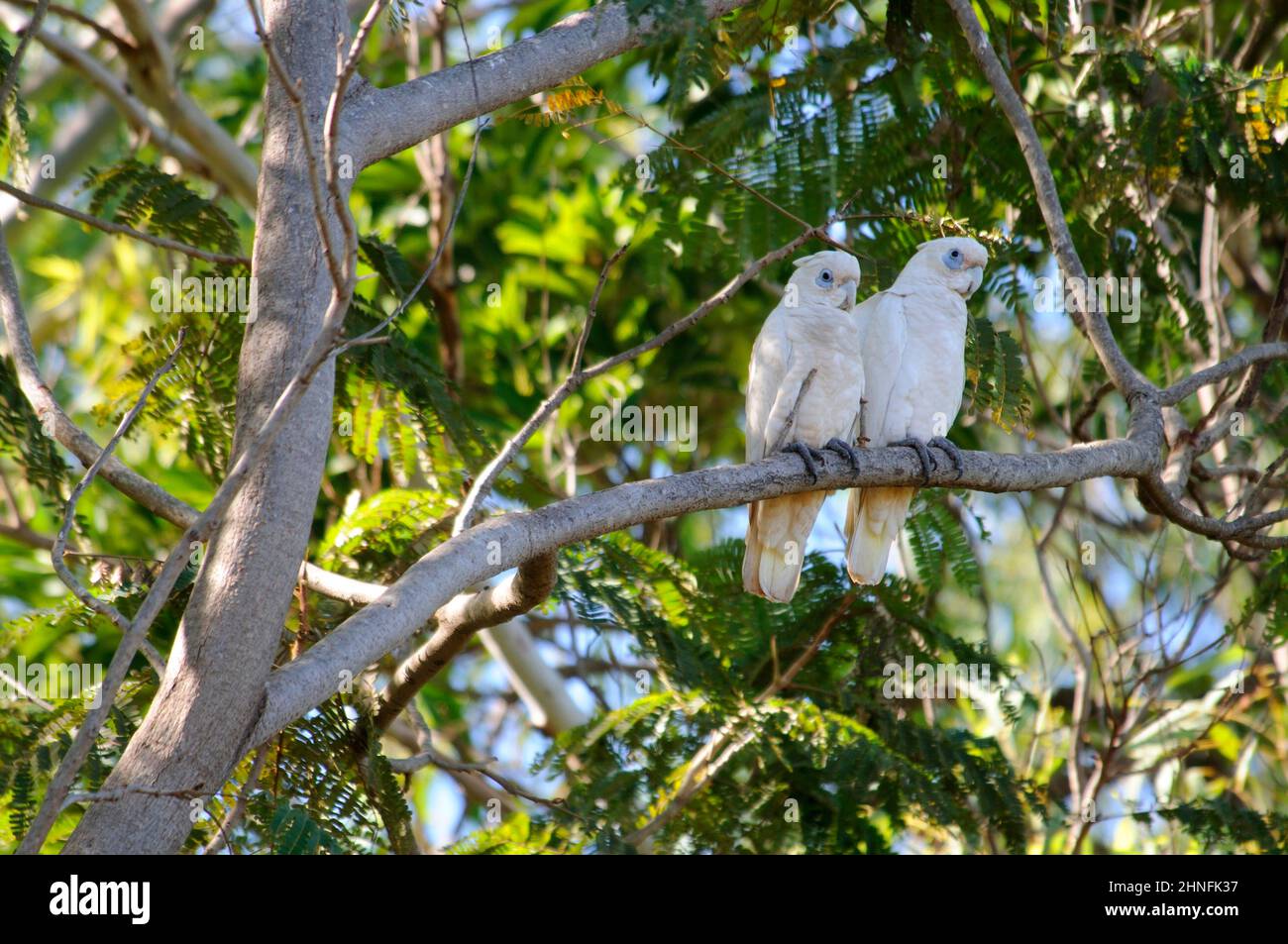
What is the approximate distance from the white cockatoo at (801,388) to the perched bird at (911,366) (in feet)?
0.43

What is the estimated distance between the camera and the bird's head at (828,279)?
14.4ft

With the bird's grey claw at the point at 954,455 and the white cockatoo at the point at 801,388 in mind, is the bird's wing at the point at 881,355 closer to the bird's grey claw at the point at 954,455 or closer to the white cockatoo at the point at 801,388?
the white cockatoo at the point at 801,388

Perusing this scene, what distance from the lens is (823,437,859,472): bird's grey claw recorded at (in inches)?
151

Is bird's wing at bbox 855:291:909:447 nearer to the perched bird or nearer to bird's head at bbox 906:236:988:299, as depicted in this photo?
the perched bird

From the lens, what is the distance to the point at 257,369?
3051 millimetres

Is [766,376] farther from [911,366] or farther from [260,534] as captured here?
[260,534]

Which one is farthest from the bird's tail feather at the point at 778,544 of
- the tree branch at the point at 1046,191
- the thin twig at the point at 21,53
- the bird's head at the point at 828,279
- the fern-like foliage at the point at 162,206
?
the thin twig at the point at 21,53

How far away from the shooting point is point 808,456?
153 inches

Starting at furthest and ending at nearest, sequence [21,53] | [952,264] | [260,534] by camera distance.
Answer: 1. [952,264]
2. [21,53]
3. [260,534]

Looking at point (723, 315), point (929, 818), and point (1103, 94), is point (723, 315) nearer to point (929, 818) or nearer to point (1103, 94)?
point (1103, 94)

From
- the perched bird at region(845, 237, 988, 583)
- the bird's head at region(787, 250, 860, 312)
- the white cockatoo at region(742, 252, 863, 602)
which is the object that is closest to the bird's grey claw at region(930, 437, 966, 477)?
the perched bird at region(845, 237, 988, 583)

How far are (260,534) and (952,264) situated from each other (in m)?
2.69

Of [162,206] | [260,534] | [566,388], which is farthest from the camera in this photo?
[162,206]

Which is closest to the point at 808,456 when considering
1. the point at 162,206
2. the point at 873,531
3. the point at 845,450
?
the point at 845,450
